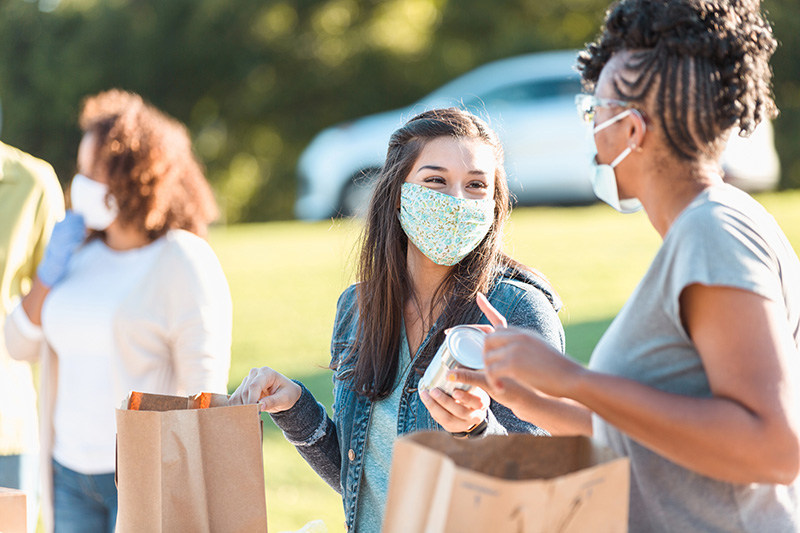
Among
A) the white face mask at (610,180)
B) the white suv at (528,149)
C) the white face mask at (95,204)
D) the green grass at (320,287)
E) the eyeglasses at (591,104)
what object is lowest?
the green grass at (320,287)

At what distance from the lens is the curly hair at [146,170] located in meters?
3.39

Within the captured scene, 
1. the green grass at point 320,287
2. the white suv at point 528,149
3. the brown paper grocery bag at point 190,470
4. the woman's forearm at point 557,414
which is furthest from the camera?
the white suv at point 528,149

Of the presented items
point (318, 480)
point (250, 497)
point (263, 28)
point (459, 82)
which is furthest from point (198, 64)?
point (250, 497)

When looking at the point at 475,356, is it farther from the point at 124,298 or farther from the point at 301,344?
the point at 301,344

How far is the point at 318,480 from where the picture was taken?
539cm

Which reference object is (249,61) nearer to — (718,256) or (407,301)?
(407,301)

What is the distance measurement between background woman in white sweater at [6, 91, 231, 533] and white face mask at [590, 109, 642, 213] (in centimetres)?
186

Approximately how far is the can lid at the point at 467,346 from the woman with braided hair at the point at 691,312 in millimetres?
101

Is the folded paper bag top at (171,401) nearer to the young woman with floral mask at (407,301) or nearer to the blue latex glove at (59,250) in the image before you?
the young woman with floral mask at (407,301)

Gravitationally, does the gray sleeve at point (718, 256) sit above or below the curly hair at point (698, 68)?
below

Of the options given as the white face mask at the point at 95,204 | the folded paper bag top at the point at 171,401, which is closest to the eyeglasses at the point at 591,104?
the folded paper bag top at the point at 171,401

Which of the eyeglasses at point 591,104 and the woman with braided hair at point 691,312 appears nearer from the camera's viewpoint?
the woman with braided hair at point 691,312

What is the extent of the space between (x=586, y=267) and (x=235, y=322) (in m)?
3.37

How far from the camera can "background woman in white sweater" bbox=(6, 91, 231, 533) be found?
317cm
